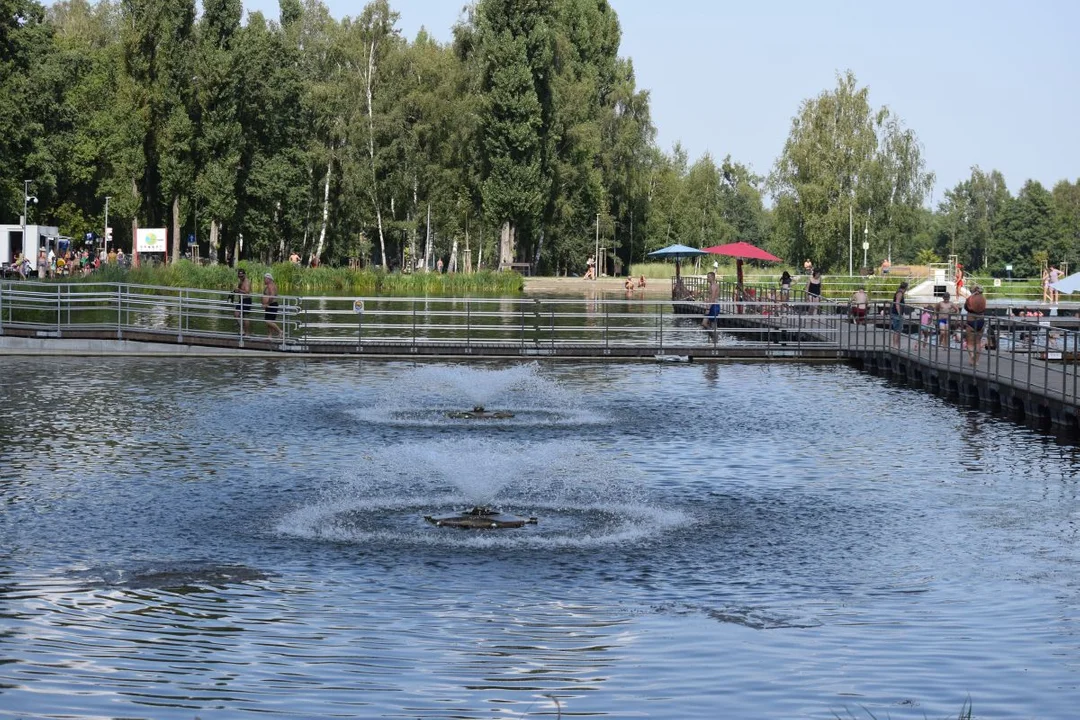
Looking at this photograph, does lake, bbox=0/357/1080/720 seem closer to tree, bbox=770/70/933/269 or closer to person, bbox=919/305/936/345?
person, bbox=919/305/936/345

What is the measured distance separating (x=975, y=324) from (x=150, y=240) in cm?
6737

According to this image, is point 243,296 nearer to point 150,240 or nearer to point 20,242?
point 20,242

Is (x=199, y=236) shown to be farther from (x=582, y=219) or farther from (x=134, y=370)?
(x=134, y=370)

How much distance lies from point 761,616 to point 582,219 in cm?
10161

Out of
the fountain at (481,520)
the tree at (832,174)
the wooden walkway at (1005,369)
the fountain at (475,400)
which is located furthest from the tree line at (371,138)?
the fountain at (481,520)

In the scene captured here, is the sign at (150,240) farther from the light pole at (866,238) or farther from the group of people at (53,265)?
the light pole at (866,238)

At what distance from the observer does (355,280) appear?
304 ft

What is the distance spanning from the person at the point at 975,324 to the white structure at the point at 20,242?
2224 inches

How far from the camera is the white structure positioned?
8081cm

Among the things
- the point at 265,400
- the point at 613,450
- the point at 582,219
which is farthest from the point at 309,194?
the point at 613,450

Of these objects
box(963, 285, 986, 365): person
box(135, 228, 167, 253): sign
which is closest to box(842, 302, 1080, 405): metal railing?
box(963, 285, 986, 365): person

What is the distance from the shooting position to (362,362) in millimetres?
41844

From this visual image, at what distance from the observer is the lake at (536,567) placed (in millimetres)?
10875

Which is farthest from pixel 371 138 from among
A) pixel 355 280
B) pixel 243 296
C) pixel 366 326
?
pixel 243 296
